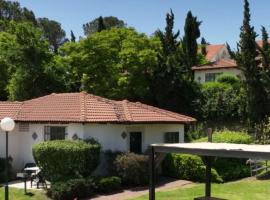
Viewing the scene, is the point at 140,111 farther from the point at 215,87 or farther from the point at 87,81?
the point at 215,87

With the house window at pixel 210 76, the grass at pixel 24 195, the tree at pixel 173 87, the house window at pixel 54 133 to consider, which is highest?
the house window at pixel 210 76

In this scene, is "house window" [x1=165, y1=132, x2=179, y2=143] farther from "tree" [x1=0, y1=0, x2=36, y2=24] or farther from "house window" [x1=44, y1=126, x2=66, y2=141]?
"tree" [x1=0, y1=0, x2=36, y2=24]

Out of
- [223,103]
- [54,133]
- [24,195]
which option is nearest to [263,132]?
[223,103]

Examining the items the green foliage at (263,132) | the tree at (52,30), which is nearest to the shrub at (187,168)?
the green foliage at (263,132)

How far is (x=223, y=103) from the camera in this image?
136ft

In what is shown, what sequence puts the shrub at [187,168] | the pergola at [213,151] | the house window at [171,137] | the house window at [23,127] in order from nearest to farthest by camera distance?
the pergola at [213,151]
the shrub at [187,168]
the house window at [23,127]
the house window at [171,137]

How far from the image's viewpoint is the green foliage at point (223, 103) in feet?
133

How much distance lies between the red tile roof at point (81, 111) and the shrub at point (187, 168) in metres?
2.18

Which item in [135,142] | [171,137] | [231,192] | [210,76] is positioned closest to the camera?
[231,192]

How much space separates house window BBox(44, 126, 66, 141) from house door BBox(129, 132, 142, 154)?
3.27 metres

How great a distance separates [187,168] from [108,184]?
4284 mm

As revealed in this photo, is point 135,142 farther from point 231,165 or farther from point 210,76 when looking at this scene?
point 210,76

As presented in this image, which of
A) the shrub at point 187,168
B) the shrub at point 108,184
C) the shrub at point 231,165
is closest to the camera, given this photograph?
the shrub at point 108,184

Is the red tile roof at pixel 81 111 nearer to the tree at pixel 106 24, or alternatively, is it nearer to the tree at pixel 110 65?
the tree at pixel 110 65
